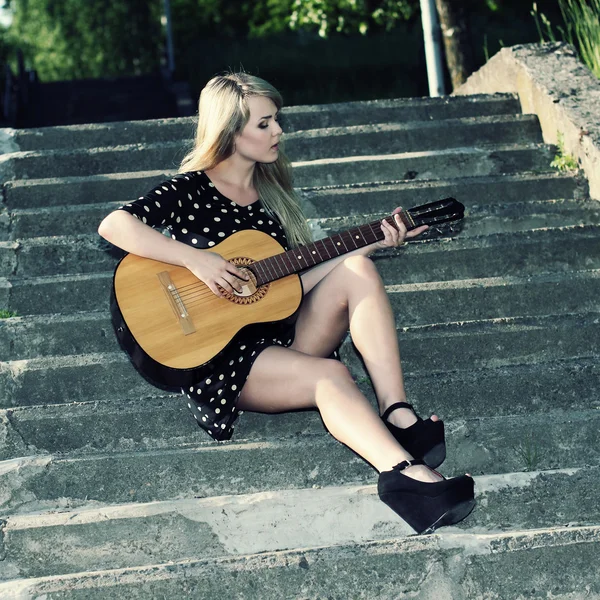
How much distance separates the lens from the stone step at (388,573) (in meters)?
2.79

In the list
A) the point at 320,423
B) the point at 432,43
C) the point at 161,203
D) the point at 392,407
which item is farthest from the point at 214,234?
the point at 432,43

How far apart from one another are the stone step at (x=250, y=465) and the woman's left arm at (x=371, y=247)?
585mm

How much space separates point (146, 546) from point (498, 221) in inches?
103

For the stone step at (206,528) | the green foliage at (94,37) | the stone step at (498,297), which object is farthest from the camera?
the green foliage at (94,37)

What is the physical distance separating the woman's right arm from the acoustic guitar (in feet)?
0.17

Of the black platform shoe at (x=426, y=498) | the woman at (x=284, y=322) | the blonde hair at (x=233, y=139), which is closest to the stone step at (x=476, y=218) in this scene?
the blonde hair at (x=233, y=139)

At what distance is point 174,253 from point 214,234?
27 cm

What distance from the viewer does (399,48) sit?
51.3 feet

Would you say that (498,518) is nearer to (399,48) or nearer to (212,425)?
(212,425)

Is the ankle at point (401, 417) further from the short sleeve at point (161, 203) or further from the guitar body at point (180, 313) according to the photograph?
→ the short sleeve at point (161, 203)

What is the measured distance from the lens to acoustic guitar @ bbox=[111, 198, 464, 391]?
10.8 feet

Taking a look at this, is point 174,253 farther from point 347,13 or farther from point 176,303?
point 347,13

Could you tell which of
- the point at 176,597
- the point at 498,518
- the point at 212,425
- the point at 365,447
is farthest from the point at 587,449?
the point at 176,597

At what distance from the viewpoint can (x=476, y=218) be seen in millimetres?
4906
